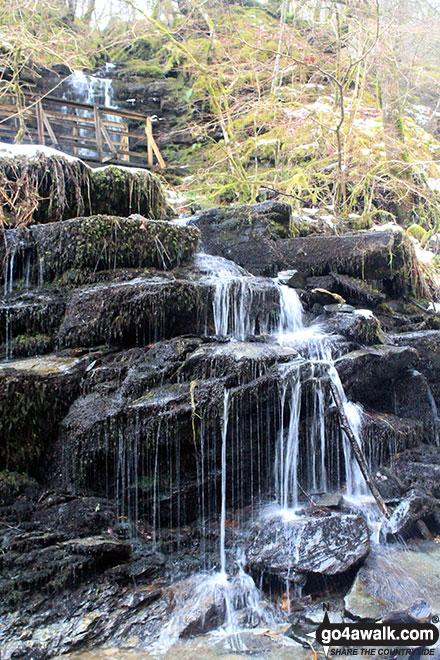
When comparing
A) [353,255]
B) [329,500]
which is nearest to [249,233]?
[353,255]

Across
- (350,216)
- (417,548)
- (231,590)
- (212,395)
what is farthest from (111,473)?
(350,216)

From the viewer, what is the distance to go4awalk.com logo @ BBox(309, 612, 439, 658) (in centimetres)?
259

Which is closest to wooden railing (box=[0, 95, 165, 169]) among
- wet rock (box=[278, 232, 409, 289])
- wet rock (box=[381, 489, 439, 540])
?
wet rock (box=[278, 232, 409, 289])

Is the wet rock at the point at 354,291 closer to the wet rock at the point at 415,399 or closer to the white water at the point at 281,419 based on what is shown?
the white water at the point at 281,419

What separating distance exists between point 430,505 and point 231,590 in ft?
6.42

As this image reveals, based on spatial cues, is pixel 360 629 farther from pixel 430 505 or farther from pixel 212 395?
pixel 212 395

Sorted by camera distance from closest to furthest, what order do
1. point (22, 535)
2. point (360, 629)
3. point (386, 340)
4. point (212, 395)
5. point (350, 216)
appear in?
point (360, 629) → point (22, 535) → point (212, 395) → point (386, 340) → point (350, 216)

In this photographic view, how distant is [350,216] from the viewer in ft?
30.6

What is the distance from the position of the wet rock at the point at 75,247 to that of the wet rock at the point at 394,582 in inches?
162

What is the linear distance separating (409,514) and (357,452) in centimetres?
65

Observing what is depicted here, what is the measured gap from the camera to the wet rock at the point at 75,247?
5.40m

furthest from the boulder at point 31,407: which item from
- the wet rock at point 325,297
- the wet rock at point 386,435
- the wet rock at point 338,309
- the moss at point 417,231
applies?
the moss at point 417,231

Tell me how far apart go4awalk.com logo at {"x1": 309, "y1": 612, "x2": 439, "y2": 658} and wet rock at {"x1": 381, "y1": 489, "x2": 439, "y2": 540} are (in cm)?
107

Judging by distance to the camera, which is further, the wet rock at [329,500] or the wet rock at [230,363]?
the wet rock at [230,363]
